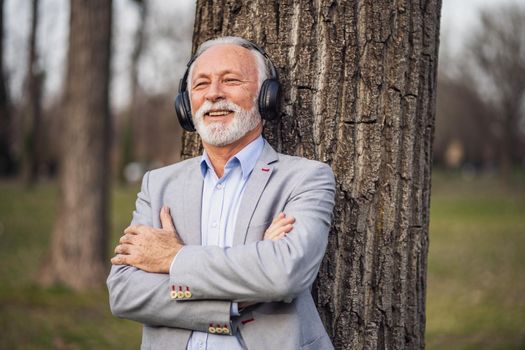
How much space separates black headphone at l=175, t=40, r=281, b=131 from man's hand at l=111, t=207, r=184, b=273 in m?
0.59

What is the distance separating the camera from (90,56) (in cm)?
934

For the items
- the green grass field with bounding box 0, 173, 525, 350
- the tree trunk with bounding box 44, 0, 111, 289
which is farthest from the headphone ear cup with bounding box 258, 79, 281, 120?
the tree trunk with bounding box 44, 0, 111, 289

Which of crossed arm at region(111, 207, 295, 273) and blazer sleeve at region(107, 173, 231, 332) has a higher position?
crossed arm at region(111, 207, 295, 273)

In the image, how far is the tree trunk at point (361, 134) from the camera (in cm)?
315

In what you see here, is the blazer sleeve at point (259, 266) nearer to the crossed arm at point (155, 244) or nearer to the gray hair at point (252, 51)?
the crossed arm at point (155, 244)

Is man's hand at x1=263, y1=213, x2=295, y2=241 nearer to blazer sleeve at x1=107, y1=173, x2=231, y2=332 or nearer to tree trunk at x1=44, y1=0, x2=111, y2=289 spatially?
blazer sleeve at x1=107, y1=173, x2=231, y2=332

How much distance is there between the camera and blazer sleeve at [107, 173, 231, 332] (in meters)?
2.56

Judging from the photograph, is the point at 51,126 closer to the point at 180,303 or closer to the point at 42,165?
the point at 42,165

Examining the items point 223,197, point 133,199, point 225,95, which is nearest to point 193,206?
point 223,197

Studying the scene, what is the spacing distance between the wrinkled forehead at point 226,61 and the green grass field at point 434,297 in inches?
183

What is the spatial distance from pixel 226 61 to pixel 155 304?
43.4 inches

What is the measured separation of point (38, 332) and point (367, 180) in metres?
5.20

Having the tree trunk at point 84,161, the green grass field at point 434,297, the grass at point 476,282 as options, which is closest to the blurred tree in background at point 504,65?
the grass at point 476,282

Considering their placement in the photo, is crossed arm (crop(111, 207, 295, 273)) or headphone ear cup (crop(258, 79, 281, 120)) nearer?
crossed arm (crop(111, 207, 295, 273))
